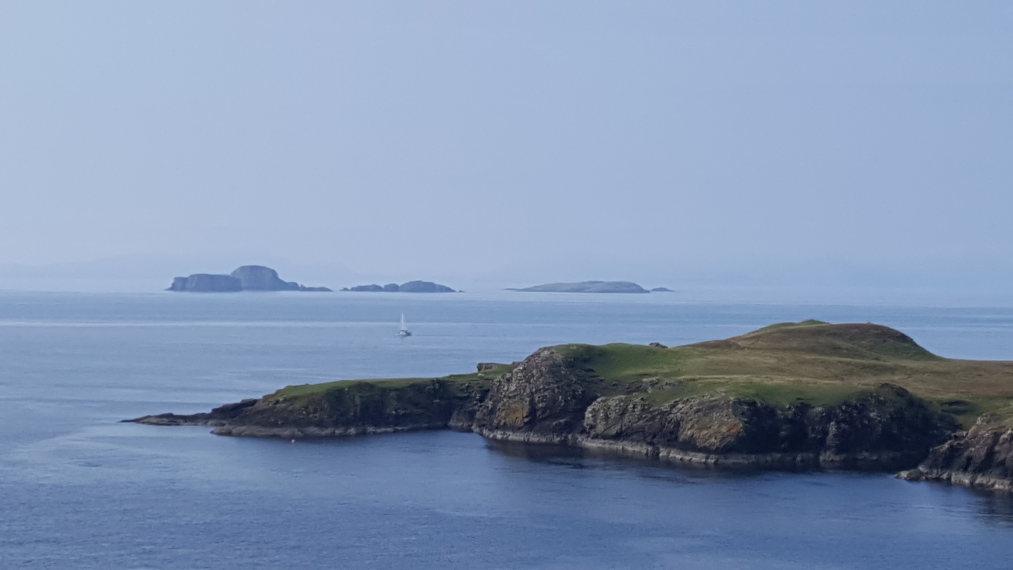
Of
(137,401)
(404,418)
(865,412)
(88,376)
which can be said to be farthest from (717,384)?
(88,376)

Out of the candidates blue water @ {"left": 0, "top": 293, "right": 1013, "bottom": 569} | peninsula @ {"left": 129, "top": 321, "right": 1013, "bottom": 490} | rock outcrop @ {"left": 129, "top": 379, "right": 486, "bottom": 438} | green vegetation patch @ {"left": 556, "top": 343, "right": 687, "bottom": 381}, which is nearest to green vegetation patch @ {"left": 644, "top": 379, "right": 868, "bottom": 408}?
peninsula @ {"left": 129, "top": 321, "right": 1013, "bottom": 490}

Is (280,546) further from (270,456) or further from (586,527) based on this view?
(270,456)

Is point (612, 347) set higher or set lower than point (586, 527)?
higher

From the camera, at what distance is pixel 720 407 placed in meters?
123

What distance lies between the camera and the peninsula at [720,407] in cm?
12088

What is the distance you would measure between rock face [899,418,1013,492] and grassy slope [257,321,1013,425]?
646 centimetres

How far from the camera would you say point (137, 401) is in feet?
541

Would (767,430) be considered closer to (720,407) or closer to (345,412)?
(720,407)

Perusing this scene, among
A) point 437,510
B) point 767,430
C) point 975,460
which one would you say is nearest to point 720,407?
point 767,430

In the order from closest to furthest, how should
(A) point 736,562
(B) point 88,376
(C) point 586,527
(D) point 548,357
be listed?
1. (A) point 736,562
2. (C) point 586,527
3. (D) point 548,357
4. (B) point 88,376

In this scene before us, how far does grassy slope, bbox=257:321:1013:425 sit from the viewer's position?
129375mm

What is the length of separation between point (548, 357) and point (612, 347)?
12.0 m

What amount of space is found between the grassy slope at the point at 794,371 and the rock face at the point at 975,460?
6456mm

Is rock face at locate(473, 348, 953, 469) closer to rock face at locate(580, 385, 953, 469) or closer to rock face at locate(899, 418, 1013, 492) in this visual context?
rock face at locate(580, 385, 953, 469)
